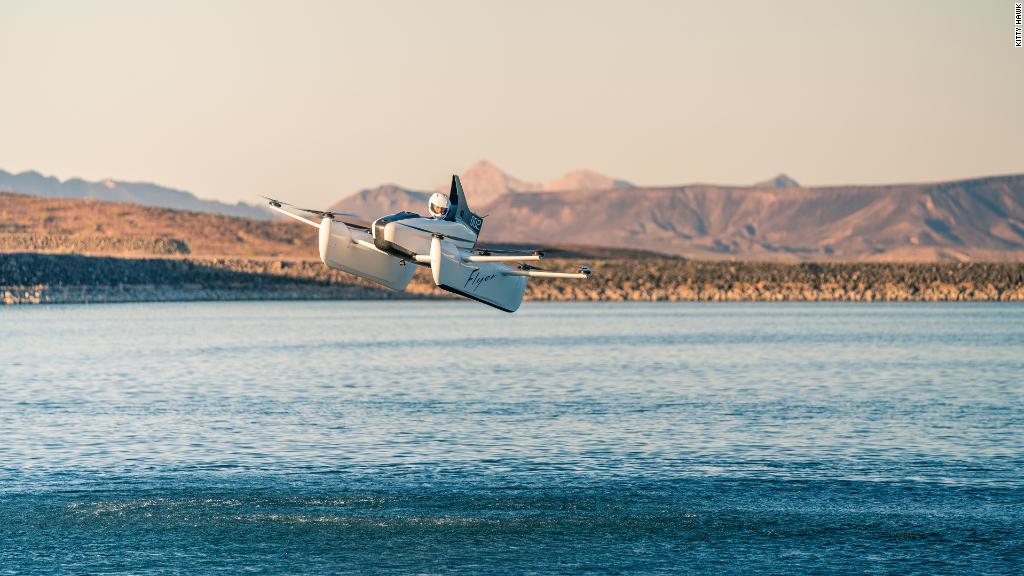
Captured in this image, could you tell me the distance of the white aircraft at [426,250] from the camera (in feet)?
92.4

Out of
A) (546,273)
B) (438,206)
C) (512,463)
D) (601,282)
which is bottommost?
(512,463)

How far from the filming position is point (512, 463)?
35281 mm

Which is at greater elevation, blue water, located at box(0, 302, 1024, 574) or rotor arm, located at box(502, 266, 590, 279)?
rotor arm, located at box(502, 266, 590, 279)

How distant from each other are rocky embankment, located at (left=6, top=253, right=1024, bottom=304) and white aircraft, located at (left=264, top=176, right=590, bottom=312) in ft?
469

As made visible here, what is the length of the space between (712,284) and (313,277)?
5263 centimetres

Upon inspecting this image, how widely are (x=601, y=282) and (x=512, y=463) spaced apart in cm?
15426

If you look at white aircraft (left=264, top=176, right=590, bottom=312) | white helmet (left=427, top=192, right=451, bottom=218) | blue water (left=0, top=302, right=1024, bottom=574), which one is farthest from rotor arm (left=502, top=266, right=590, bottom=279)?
blue water (left=0, top=302, right=1024, bottom=574)

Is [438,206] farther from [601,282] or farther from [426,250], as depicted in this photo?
[601,282]

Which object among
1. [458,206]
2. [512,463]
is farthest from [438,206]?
[512,463]

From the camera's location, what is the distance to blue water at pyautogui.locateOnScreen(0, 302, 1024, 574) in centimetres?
2562

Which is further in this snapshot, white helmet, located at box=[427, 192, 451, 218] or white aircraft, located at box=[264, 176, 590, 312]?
white helmet, located at box=[427, 192, 451, 218]

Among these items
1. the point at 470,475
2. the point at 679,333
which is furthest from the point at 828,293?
the point at 470,475

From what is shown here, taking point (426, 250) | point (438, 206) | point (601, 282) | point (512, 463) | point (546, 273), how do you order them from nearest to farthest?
point (426, 250)
point (438, 206)
point (546, 273)
point (512, 463)
point (601, 282)

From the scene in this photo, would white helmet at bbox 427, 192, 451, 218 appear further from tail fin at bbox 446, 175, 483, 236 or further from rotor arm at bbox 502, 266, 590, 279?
rotor arm at bbox 502, 266, 590, 279
